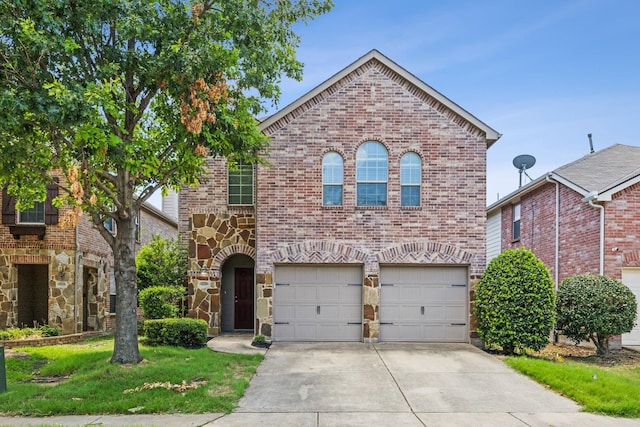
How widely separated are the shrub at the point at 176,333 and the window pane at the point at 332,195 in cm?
475

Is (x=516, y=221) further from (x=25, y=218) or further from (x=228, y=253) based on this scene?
(x=25, y=218)

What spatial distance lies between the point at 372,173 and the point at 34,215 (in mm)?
11172

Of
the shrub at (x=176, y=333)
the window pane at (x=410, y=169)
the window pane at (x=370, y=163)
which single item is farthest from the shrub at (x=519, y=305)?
the shrub at (x=176, y=333)

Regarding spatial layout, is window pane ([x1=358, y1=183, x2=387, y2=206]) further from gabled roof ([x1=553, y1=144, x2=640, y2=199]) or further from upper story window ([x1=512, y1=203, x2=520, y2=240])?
upper story window ([x1=512, y1=203, x2=520, y2=240])

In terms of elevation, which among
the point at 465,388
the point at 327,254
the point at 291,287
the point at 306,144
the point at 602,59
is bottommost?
the point at 465,388

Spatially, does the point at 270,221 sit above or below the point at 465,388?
above

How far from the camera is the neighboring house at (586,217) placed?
15.0m

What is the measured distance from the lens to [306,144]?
1510cm

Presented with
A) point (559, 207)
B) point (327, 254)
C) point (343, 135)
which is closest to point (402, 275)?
point (327, 254)

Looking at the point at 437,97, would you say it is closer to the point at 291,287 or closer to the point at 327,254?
the point at 327,254

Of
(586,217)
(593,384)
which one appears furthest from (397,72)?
(593,384)

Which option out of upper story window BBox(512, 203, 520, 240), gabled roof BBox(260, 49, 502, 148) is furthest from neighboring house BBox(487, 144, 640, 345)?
gabled roof BBox(260, 49, 502, 148)

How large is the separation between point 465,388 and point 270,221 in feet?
23.1

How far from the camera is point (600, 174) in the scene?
17.0m
